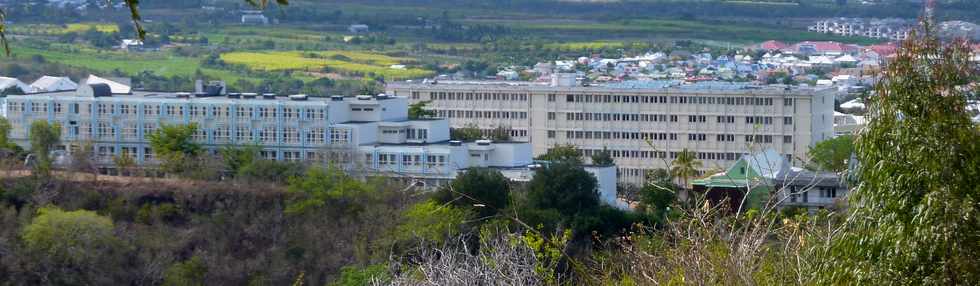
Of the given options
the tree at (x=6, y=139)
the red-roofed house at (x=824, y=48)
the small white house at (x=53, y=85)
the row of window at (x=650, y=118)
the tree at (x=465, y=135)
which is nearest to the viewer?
the tree at (x=6, y=139)

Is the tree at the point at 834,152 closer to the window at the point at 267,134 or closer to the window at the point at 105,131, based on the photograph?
the window at the point at 267,134

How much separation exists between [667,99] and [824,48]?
46.1m

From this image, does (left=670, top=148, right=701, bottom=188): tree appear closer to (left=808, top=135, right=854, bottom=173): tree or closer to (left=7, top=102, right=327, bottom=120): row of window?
(left=808, top=135, right=854, bottom=173): tree

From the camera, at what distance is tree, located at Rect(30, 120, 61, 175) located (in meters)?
41.6

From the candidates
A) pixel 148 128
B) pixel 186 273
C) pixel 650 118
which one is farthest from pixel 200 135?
pixel 650 118

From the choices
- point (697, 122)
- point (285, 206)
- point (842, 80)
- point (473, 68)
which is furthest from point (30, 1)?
point (285, 206)

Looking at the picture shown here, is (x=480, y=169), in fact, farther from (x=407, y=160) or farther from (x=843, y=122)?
(x=843, y=122)

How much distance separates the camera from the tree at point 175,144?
41938 millimetres

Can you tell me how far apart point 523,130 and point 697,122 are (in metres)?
5.96

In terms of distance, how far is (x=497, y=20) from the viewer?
115438 mm

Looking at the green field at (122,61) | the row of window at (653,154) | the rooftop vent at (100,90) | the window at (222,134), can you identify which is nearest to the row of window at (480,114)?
the row of window at (653,154)

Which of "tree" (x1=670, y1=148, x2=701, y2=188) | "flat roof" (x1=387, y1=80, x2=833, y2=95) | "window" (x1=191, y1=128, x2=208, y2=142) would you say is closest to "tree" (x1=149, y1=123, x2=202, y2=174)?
"window" (x1=191, y1=128, x2=208, y2=142)

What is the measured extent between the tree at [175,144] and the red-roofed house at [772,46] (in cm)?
6359

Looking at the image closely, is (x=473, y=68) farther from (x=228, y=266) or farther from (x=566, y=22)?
(x=228, y=266)
